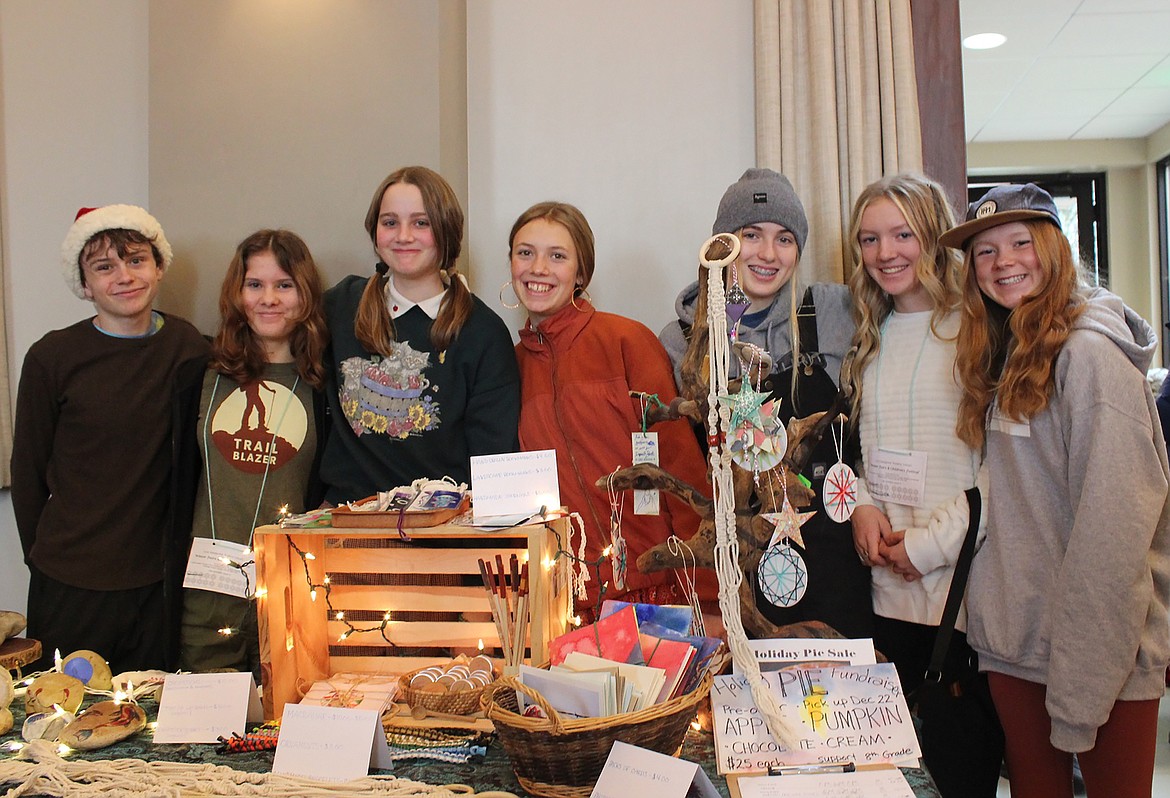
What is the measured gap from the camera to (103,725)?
1379 mm

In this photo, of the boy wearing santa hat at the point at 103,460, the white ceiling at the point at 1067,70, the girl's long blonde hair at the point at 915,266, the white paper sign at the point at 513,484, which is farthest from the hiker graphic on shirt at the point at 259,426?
the white ceiling at the point at 1067,70

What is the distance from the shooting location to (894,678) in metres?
1.25

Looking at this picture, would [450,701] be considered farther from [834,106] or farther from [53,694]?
[834,106]

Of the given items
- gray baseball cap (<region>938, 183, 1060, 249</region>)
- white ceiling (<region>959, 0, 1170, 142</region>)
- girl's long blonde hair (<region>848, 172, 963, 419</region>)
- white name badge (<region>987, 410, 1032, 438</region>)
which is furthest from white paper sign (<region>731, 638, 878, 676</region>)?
white ceiling (<region>959, 0, 1170, 142</region>)

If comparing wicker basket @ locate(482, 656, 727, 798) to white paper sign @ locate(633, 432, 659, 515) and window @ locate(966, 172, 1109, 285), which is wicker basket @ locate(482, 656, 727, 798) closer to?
white paper sign @ locate(633, 432, 659, 515)

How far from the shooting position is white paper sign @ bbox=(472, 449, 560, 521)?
142cm

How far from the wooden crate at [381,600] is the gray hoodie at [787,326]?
25.5 inches

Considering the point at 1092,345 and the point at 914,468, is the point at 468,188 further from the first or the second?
the point at 1092,345

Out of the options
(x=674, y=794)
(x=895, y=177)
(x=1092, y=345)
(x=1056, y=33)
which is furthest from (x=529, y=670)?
(x=1056, y=33)

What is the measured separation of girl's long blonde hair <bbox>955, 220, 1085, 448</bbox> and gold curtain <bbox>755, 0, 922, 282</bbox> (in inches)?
27.4

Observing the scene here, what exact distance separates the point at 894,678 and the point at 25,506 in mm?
2134

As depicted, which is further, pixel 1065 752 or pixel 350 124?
pixel 350 124

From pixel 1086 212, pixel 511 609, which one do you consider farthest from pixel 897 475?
pixel 1086 212

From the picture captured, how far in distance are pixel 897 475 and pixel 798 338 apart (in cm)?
38
